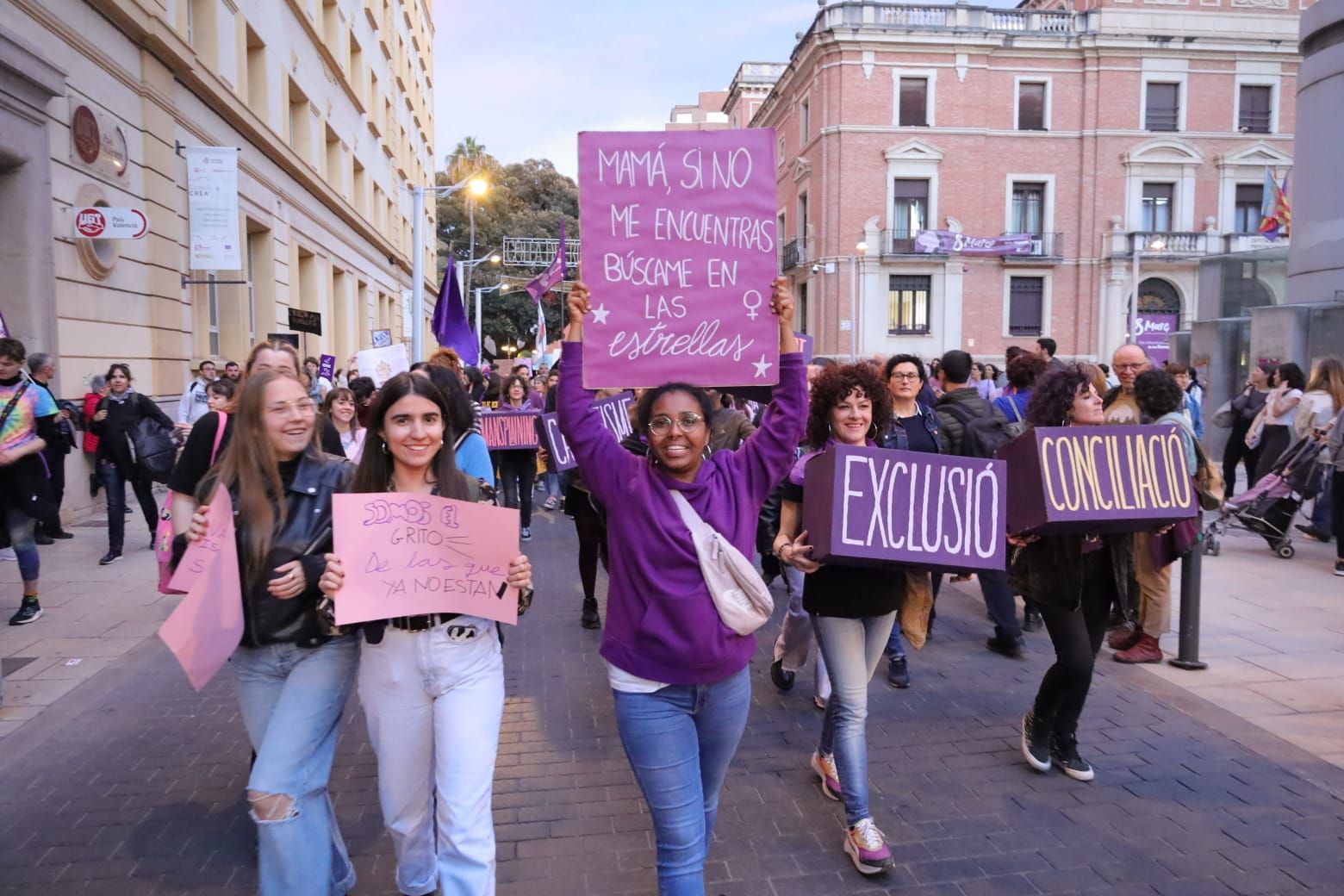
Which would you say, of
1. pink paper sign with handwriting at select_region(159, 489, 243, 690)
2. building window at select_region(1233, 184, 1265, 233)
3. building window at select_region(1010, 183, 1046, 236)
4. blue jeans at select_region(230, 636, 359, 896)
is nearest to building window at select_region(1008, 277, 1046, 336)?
building window at select_region(1010, 183, 1046, 236)

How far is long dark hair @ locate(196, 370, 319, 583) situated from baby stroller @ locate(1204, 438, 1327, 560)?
865 cm

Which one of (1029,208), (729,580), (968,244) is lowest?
(729,580)

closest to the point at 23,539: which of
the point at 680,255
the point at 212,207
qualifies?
the point at 680,255

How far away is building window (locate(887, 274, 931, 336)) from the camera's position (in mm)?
39969

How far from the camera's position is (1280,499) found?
9227mm

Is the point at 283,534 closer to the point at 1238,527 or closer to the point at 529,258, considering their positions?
the point at 1238,527

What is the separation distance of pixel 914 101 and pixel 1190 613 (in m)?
37.8

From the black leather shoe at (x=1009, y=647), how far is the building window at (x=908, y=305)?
114 feet

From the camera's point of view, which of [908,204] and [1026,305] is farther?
[1026,305]

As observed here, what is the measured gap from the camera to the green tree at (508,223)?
202 feet

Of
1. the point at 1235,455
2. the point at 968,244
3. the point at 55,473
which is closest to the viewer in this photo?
the point at 55,473

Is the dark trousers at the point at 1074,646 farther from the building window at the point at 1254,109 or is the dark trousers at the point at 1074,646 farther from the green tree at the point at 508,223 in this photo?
the green tree at the point at 508,223

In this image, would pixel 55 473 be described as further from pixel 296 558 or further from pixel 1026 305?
pixel 1026 305

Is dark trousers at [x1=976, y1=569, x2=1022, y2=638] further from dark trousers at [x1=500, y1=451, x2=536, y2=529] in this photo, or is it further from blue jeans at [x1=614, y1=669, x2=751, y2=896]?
dark trousers at [x1=500, y1=451, x2=536, y2=529]
